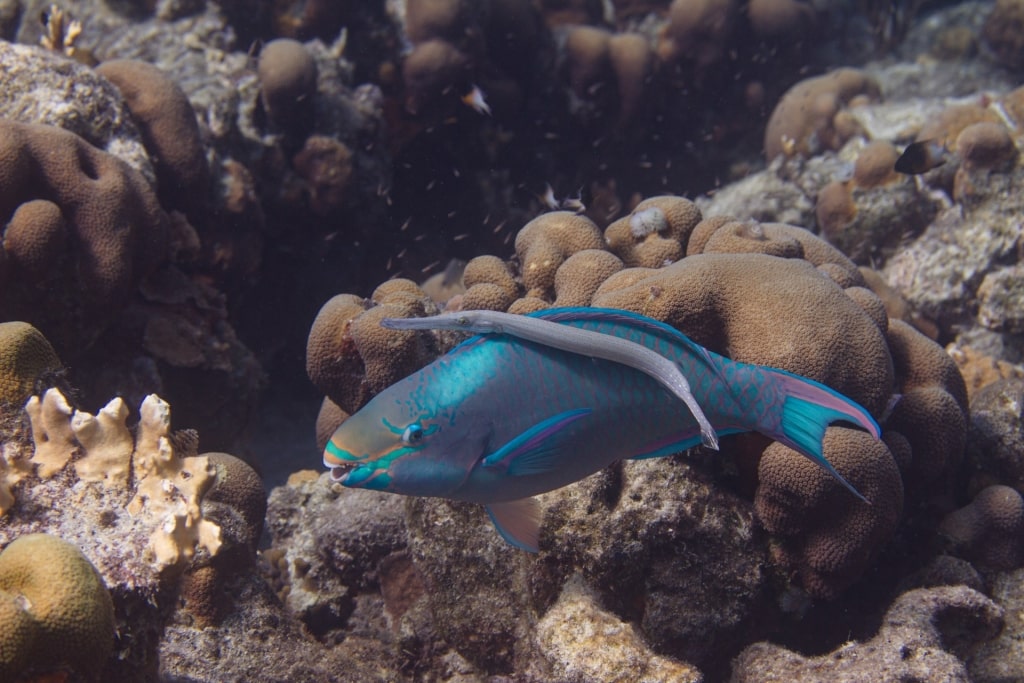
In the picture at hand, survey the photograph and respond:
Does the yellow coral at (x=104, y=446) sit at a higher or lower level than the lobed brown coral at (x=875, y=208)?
higher

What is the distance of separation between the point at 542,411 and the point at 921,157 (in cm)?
592

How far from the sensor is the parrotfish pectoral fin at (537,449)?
1877 millimetres

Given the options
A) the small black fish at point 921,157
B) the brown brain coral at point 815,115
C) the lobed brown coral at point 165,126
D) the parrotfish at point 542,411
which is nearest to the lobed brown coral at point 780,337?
the parrotfish at point 542,411

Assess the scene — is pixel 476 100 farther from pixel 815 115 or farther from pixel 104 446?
pixel 104 446

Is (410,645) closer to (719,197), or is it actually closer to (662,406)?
(662,406)

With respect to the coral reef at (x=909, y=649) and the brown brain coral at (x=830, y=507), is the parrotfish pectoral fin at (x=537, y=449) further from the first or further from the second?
the coral reef at (x=909, y=649)

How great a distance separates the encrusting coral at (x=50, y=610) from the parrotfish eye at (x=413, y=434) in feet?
3.78

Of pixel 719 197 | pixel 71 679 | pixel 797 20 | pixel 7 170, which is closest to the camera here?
pixel 71 679

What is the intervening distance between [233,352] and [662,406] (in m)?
4.81

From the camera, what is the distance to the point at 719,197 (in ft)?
26.1

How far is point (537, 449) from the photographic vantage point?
1906 mm

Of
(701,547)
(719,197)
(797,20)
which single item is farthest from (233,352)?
(797,20)

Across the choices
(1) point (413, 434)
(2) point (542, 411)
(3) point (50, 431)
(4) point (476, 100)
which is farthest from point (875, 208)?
(3) point (50, 431)

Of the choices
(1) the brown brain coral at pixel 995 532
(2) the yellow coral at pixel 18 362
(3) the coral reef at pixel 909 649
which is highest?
(2) the yellow coral at pixel 18 362
